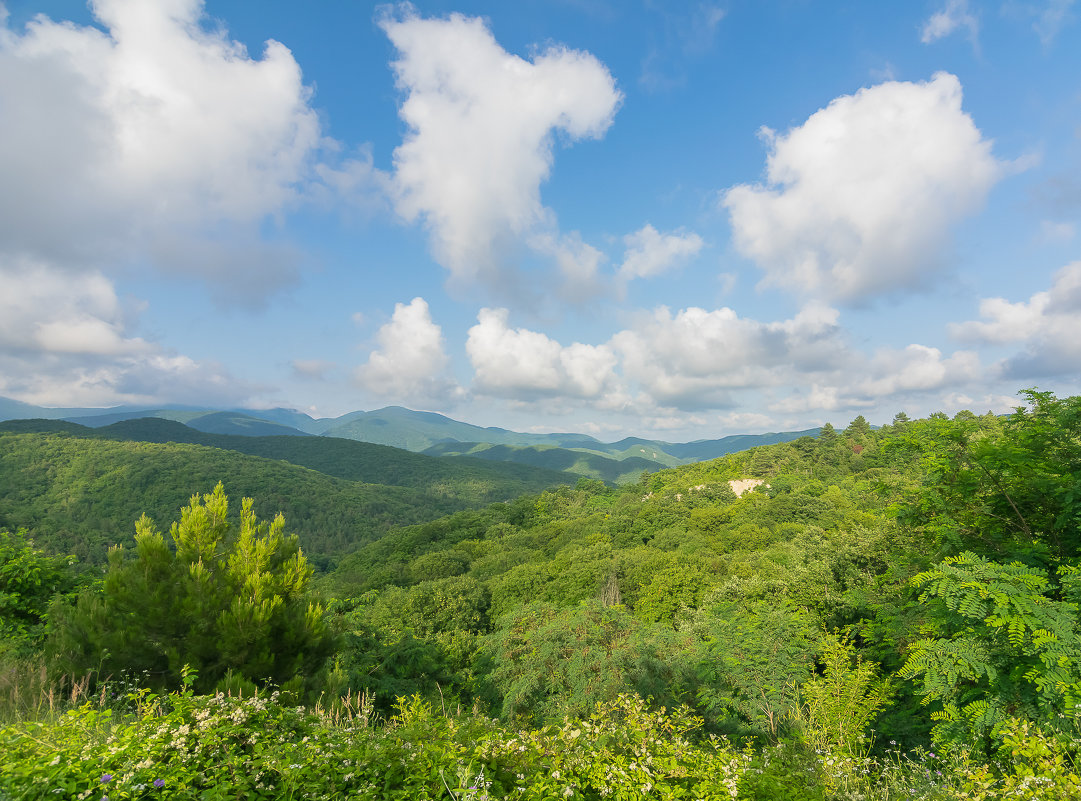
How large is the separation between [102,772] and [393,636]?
66.4ft

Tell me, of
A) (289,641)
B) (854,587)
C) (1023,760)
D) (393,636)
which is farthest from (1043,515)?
(393,636)

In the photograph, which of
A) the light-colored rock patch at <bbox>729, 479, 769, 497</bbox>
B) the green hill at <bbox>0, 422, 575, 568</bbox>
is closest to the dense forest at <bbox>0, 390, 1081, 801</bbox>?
the light-colored rock patch at <bbox>729, 479, 769, 497</bbox>

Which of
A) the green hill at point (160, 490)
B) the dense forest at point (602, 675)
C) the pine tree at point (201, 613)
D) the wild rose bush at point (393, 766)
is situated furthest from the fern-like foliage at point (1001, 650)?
the green hill at point (160, 490)

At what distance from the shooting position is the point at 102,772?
3596 mm

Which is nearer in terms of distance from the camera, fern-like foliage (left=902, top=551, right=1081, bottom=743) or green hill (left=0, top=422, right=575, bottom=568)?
fern-like foliage (left=902, top=551, right=1081, bottom=743)

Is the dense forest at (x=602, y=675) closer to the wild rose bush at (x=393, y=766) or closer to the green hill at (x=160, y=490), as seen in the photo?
the wild rose bush at (x=393, y=766)

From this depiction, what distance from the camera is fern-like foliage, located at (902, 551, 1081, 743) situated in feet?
18.8

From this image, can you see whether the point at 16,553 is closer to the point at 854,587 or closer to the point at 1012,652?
the point at 1012,652

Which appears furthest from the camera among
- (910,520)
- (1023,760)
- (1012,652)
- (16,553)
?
(16,553)

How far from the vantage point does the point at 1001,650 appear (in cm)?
657

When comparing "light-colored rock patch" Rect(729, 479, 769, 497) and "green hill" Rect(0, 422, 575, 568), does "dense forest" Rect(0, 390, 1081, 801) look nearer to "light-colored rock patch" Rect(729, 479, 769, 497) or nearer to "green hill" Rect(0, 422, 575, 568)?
"light-colored rock patch" Rect(729, 479, 769, 497)

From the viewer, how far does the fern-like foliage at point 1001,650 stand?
5.73 metres

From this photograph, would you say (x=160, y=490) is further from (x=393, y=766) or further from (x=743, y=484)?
(x=393, y=766)

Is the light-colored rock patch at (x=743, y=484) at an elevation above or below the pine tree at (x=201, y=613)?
below
